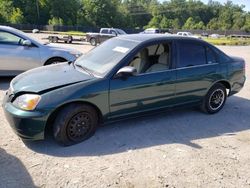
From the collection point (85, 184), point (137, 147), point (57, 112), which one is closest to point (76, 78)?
point (57, 112)

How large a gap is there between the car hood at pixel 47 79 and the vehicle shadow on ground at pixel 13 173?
1.00 m

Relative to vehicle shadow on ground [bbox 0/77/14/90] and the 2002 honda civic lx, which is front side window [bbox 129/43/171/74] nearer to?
the 2002 honda civic lx

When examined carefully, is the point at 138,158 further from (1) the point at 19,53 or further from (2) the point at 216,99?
(1) the point at 19,53

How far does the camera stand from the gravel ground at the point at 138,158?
A: 3529 millimetres

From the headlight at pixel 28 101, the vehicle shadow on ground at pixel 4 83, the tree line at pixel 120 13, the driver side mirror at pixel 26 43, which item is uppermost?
the tree line at pixel 120 13

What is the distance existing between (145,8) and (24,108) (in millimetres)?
126933

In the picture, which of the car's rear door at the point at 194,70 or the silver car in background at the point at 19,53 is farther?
the silver car in background at the point at 19,53

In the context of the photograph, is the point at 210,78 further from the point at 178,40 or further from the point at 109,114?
the point at 109,114

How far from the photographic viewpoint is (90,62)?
5016 millimetres

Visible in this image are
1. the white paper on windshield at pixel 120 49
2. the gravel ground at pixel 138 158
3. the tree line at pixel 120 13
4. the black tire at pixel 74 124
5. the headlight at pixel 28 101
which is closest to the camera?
the gravel ground at pixel 138 158

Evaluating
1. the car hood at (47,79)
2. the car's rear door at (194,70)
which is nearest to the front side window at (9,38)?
the car hood at (47,79)

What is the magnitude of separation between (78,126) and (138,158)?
1.04 metres

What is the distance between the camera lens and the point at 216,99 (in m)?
5.97

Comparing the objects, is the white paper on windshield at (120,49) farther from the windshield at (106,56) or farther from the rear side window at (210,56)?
the rear side window at (210,56)
